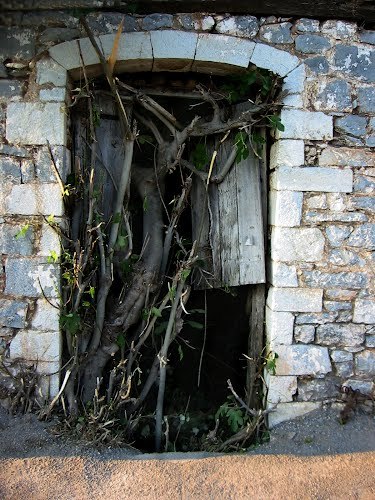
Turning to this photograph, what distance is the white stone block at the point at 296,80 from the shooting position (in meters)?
3.13

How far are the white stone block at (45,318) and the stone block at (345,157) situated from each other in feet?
6.69

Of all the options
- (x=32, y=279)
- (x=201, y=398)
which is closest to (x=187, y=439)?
(x=201, y=398)

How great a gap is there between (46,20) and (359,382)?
3.19m

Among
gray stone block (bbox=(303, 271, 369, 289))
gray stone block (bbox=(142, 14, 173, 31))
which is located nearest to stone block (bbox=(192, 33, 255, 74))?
gray stone block (bbox=(142, 14, 173, 31))

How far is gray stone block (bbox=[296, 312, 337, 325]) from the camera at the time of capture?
10.6 feet

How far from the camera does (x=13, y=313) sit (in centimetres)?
315

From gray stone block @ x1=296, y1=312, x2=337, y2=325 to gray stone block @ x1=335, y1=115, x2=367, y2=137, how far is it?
48.9 inches

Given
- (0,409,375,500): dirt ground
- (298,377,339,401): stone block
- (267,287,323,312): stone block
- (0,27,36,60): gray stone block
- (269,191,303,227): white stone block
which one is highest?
(0,27,36,60): gray stone block

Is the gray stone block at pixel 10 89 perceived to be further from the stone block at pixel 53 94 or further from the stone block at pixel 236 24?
the stone block at pixel 236 24

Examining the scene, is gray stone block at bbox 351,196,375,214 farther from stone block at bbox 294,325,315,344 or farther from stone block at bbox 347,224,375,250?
stone block at bbox 294,325,315,344

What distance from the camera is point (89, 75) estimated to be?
3.24 meters

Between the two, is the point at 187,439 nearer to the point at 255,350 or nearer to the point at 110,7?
the point at 255,350

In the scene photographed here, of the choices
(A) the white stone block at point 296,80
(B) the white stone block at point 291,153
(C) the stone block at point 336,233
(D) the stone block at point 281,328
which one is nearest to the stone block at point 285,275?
(D) the stone block at point 281,328

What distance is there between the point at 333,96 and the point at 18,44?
208cm
